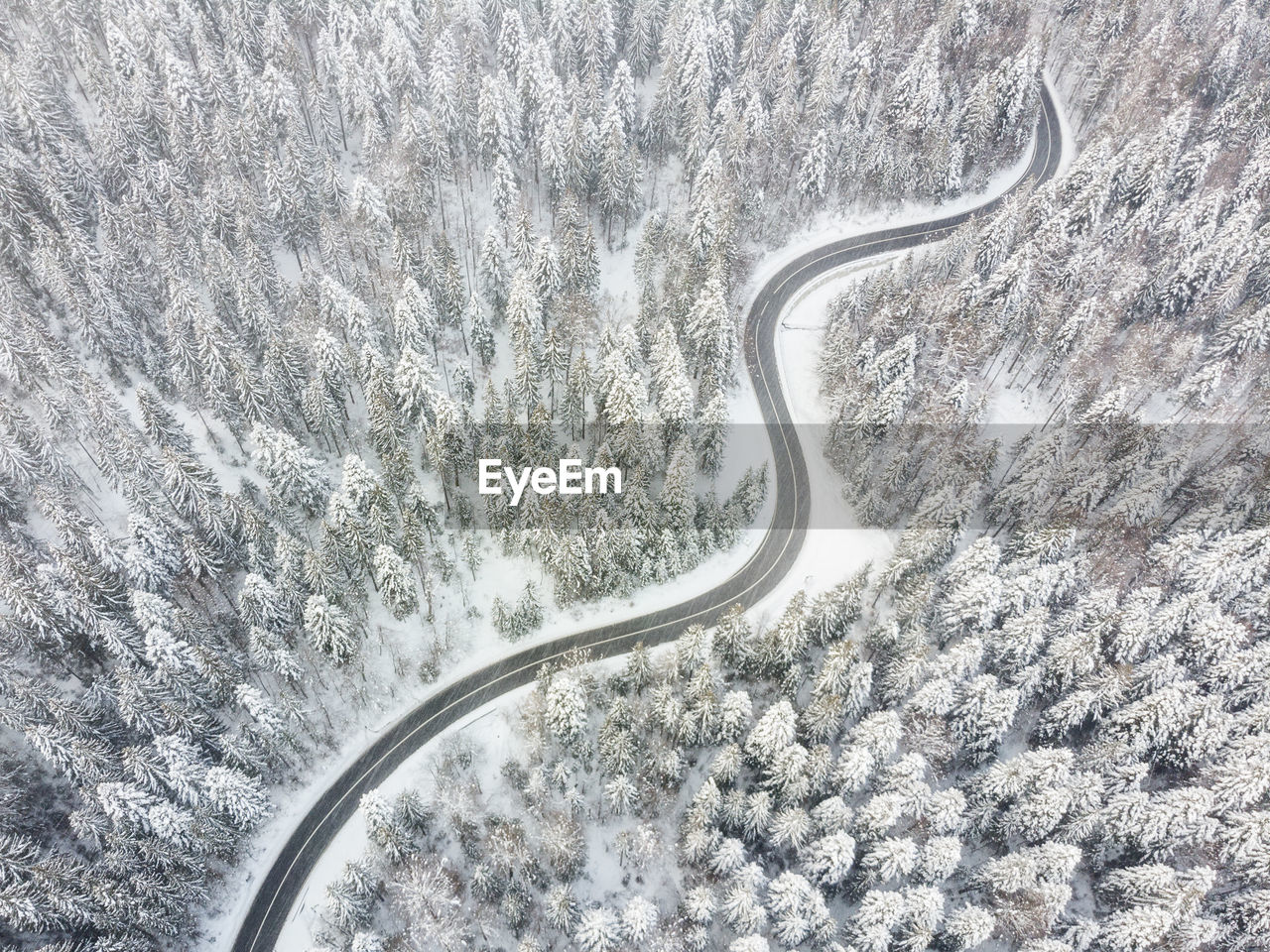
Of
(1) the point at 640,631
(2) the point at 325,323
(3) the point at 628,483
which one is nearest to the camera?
(3) the point at 628,483

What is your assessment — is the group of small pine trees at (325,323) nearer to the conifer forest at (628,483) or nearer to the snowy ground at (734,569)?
the conifer forest at (628,483)

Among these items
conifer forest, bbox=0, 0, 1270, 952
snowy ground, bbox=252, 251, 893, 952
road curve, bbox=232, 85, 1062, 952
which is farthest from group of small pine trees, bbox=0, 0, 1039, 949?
road curve, bbox=232, 85, 1062, 952

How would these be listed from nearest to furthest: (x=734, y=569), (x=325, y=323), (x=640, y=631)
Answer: (x=640, y=631), (x=734, y=569), (x=325, y=323)

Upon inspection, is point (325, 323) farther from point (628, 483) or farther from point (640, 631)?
point (640, 631)

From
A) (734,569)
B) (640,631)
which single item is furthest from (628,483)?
(734,569)

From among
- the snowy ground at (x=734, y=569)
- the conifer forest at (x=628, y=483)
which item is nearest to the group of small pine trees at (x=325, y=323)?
the conifer forest at (x=628, y=483)

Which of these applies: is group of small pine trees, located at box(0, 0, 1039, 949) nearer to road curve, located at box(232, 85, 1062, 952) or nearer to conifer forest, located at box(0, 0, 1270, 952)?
conifer forest, located at box(0, 0, 1270, 952)
